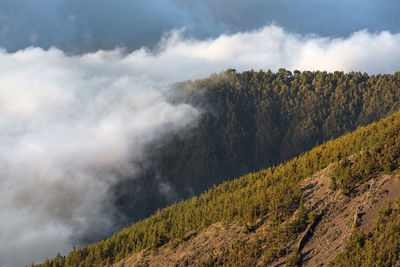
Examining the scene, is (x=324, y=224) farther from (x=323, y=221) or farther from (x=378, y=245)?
(x=378, y=245)

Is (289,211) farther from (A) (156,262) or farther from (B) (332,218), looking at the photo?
(A) (156,262)

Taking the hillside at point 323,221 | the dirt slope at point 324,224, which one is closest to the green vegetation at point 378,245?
the hillside at point 323,221

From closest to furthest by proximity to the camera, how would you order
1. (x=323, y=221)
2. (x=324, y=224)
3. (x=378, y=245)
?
1. (x=378, y=245)
2. (x=324, y=224)
3. (x=323, y=221)

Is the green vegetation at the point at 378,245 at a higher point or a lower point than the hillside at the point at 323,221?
lower

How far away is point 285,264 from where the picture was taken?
144375mm

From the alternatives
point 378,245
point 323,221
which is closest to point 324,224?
point 323,221

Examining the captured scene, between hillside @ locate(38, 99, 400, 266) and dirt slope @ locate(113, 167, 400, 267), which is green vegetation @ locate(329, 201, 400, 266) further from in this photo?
dirt slope @ locate(113, 167, 400, 267)

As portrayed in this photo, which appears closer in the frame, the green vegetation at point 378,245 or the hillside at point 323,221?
the green vegetation at point 378,245

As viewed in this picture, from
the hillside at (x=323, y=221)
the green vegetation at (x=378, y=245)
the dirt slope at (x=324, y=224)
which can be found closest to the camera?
the green vegetation at (x=378, y=245)

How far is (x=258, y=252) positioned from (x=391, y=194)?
5424 cm


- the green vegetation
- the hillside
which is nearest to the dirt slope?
the hillside

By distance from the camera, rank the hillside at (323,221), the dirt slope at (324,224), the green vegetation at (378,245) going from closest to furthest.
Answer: the green vegetation at (378,245), the hillside at (323,221), the dirt slope at (324,224)

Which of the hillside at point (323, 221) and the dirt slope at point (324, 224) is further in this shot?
the dirt slope at point (324, 224)

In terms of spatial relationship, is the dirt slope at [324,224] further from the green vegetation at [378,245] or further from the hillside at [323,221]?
the green vegetation at [378,245]
